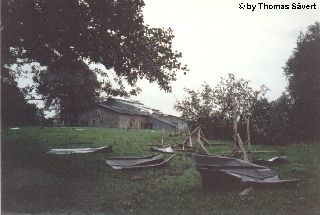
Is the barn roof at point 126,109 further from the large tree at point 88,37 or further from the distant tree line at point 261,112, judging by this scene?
the large tree at point 88,37

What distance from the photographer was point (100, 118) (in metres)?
59.8

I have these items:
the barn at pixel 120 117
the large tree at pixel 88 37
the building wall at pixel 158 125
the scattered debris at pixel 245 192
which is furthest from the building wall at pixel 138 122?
the scattered debris at pixel 245 192

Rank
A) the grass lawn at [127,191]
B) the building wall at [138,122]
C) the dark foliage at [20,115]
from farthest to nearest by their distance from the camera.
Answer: the building wall at [138,122], the dark foliage at [20,115], the grass lawn at [127,191]

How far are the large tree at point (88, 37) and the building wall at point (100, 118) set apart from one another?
1678 inches

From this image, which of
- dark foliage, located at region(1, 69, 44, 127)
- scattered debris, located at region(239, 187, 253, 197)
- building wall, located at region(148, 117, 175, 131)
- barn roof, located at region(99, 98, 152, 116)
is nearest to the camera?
scattered debris, located at region(239, 187, 253, 197)

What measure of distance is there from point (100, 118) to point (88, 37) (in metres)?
45.8

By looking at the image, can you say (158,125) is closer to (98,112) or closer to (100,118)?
(100,118)

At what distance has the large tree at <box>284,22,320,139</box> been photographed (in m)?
28.8

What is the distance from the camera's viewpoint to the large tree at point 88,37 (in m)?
13.9

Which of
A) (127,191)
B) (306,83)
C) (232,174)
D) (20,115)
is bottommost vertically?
(127,191)

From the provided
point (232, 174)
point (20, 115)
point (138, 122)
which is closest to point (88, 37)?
point (232, 174)

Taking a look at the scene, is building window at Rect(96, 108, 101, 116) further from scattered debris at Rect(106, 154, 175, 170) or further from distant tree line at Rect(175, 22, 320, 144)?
scattered debris at Rect(106, 154, 175, 170)

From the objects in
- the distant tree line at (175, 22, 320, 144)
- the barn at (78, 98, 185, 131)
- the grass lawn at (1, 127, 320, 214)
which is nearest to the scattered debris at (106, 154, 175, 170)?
the grass lawn at (1, 127, 320, 214)

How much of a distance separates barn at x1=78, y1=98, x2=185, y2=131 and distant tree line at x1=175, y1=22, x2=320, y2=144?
2650 cm
